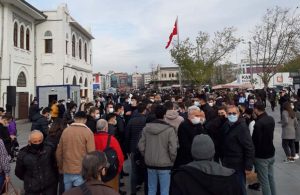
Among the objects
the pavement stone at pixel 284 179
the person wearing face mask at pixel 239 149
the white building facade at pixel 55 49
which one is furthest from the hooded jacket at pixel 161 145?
the white building facade at pixel 55 49

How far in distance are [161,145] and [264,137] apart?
1952 mm

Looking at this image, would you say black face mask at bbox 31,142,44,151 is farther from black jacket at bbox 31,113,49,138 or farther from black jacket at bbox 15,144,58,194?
black jacket at bbox 31,113,49,138

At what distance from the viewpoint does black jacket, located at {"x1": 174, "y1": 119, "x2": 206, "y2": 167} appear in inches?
224

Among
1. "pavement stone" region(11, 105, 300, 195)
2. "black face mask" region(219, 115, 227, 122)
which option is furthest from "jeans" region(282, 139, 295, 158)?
"black face mask" region(219, 115, 227, 122)

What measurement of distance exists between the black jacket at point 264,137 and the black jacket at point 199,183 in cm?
332

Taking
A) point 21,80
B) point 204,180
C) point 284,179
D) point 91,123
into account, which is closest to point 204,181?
point 204,180

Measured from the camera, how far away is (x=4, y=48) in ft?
82.6

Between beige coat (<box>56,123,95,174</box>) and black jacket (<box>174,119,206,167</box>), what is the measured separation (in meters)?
1.51

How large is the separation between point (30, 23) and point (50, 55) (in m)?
3.62

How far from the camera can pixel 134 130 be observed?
23.8 feet

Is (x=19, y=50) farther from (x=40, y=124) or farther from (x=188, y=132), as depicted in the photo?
(x=188, y=132)

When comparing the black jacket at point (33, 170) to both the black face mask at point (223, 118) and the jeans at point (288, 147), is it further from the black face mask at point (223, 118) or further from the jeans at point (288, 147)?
the jeans at point (288, 147)

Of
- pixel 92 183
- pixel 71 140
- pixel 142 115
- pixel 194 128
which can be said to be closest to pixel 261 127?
pixel 194 128

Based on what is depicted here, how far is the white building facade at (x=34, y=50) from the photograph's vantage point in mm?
25375
